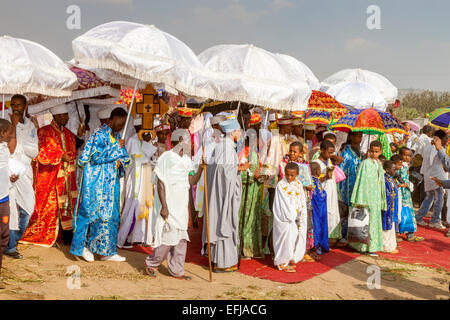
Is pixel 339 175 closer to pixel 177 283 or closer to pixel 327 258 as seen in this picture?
pixel 327 258

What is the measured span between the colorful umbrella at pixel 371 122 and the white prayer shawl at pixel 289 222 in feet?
5.38

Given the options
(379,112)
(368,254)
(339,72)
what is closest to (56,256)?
(368,254)

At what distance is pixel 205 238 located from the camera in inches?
239

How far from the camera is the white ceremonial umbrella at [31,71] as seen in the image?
214 inches

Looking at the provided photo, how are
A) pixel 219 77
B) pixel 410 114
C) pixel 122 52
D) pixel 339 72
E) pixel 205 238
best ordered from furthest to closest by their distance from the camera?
pixel 410 114, pixel 339 72, pixel 205 238, pixel 219 77, pixel 122 52

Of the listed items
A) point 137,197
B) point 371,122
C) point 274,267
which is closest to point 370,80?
point 371,122

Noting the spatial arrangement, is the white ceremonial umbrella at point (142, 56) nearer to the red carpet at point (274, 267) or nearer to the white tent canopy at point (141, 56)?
the white tent canopy at point (141, 56)

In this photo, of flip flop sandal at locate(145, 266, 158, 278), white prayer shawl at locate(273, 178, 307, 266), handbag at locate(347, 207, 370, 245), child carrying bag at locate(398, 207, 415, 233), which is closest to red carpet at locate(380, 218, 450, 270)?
child carrying bag at locate(398, 207, 415, 233)

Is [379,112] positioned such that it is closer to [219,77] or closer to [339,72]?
[219,77]

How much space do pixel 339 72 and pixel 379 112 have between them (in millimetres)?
7443

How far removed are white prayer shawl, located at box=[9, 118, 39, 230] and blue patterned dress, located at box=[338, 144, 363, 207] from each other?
16.6 feet

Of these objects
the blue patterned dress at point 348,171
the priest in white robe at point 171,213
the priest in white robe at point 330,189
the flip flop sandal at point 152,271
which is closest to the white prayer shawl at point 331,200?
the priest in white robe at point 330,189

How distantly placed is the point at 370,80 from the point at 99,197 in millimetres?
10073

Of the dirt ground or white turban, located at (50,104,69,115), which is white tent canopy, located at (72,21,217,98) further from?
the dirt ground
